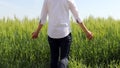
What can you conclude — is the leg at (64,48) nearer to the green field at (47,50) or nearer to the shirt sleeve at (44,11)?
the shirt sleeve at (44,11)

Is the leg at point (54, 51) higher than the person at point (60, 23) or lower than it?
lower

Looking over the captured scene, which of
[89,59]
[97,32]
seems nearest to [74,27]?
[97,32]

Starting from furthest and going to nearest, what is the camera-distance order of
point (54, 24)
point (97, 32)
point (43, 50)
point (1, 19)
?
point (1, 19) → point (97, 32) → point (43, 50) → point (54, 24)

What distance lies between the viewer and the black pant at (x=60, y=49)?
13.4 ft

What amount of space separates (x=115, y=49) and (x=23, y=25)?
1.93m

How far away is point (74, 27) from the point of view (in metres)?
6.70

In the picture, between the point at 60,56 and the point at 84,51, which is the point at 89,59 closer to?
the point at 84,51

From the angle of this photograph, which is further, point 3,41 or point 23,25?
point 23,25

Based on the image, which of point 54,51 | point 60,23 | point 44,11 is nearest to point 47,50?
point 54,51

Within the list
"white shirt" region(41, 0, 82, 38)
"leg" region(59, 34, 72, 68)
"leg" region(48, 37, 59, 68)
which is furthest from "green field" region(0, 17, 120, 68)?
"white shirt" region(41, 0, 82, 38)

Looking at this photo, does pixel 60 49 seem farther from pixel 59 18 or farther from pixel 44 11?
pixel 44 11

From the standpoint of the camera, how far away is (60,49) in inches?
165

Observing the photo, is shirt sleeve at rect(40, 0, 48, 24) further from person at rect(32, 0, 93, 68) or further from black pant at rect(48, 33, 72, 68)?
black pant at rect(48, 33, 72, 68)

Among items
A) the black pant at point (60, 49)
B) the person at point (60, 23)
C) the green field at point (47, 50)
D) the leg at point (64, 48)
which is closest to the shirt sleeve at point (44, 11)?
the person at point (60, 23)
